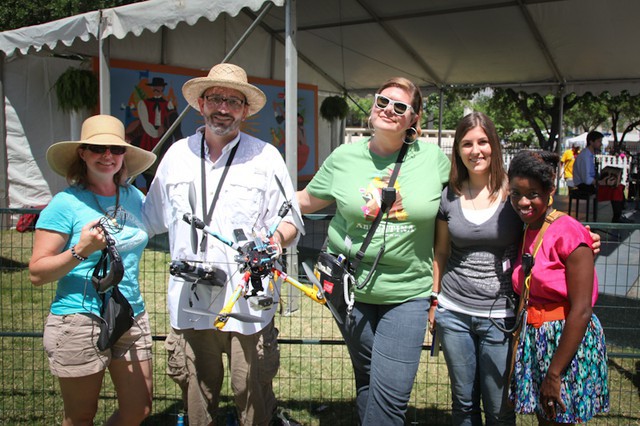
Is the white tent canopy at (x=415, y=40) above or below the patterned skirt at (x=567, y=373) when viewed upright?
above

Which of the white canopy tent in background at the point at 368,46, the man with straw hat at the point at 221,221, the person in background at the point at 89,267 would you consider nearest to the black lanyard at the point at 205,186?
the man with straw hat at the point at 221,221

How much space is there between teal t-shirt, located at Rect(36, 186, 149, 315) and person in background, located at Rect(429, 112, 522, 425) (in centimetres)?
146

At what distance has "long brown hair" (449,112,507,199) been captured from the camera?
8.23 ft

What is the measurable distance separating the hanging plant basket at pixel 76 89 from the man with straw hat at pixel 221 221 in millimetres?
7612

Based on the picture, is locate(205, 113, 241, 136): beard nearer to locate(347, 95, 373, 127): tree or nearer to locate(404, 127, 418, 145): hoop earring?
locate(347, 95, 373, 127): tree

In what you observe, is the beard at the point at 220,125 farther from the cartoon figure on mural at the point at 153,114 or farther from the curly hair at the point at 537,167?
the cartoon figure on mural at the point at 153,114

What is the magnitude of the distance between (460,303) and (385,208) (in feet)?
1.82

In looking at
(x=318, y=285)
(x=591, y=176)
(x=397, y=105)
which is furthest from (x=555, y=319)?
(x=591, y=176)

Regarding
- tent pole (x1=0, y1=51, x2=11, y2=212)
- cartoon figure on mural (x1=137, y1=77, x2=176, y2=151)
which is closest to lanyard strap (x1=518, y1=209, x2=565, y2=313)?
cartoon figure on mural (x1=137, y1=77, x2=176, y2=151)

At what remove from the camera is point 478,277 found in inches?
98.0

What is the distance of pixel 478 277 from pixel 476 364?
41cm

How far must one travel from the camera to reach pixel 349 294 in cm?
258

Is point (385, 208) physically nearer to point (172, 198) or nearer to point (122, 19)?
point (172, 198)

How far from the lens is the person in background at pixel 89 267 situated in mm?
2373
